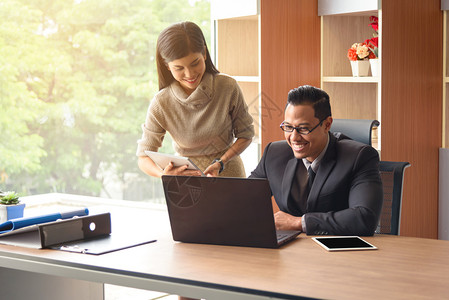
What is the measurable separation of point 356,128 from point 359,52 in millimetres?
1299

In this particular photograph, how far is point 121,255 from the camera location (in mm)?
1938

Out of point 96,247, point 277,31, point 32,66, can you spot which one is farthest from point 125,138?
point 96,247

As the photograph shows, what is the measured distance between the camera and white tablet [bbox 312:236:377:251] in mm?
1934

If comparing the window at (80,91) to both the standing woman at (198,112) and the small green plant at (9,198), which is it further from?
the small green plant at (9,198)

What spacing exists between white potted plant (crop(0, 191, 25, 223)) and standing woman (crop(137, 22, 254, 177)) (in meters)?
0.63

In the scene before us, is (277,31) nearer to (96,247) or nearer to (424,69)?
(424,69)

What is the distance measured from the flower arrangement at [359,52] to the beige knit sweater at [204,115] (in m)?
1.19

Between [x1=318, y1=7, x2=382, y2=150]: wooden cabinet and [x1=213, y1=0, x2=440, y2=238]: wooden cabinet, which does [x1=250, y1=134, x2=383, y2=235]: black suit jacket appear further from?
[x1=318, y1=7, x2=382, y2=150]: wooden cabinet

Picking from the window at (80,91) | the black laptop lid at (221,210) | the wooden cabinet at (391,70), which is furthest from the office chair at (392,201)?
the window at (80,91)

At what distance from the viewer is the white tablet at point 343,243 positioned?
1934 millimetres

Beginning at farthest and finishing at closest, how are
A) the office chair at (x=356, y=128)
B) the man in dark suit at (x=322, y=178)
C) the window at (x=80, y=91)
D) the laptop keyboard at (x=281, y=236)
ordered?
1. the window at (x=80, y=91)
2. the office chair at (x=356, y=128)
3. the man in dark suit at (x=322, y=178)
4. the laptop keyboard at (x=281, y=236)

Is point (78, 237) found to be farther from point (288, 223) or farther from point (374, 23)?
point (374, 23)

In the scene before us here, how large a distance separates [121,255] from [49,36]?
8399 mm

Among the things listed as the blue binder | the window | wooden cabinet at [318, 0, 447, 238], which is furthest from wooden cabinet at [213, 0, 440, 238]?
the window
